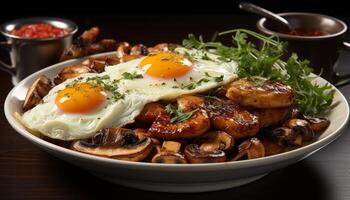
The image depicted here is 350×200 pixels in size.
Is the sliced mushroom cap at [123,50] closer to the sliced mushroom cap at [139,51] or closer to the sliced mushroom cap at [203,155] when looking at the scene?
the sliced mushroom cap at [139,51]

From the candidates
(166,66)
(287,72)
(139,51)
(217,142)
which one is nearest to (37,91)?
(166,66)

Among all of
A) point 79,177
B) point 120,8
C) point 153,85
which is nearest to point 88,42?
point 153,85

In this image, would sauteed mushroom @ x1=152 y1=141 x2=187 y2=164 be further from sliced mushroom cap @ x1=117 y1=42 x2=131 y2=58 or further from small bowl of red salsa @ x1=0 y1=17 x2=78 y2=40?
small bowl of red salsa @ x1=0 y1=17 x2=78 y2=40

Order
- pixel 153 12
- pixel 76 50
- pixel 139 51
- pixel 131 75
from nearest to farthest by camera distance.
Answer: pixel 131 75 < pixel 139 51 < pixel 76 50 < pixel 153 12

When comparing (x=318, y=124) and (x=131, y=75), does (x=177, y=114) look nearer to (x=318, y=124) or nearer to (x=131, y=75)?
(x=131, y=75)

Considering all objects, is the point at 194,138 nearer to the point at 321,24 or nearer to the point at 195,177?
the point at 195,177

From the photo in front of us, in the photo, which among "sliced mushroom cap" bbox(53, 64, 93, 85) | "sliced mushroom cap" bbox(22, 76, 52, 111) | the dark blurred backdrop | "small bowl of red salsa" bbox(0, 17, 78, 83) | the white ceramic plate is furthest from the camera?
the dark blurred backdrop

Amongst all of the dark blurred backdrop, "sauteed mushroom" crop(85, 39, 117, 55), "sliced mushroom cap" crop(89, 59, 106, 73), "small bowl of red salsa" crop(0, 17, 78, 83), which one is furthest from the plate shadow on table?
the dark blurred backdrop
